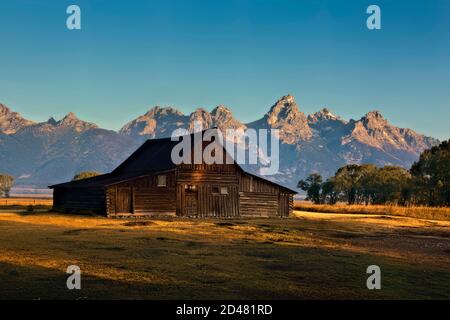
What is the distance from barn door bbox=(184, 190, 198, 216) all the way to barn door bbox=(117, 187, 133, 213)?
556 cm

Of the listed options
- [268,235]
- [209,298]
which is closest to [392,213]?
[268,235]

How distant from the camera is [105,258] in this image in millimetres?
20562

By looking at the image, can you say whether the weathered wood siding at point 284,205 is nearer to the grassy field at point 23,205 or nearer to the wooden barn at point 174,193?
the wooden barn at point 174,193

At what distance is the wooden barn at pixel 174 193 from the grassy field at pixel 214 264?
612 inches

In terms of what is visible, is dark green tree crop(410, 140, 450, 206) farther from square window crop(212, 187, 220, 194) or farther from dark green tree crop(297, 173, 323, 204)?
square window crop(212, 187, 220, 194)

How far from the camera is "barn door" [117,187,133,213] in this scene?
159ft

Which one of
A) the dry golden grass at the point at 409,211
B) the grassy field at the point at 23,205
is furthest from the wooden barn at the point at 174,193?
the dry golden grass at the point at 409,211

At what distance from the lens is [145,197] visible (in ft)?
164

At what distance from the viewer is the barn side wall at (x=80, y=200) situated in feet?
160

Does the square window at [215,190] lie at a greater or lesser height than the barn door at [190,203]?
greater

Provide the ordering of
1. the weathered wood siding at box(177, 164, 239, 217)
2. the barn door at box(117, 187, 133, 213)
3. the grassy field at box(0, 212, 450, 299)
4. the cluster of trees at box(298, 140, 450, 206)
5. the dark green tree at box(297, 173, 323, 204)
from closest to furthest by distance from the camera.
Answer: the grassy field at box(0, 212, 450, 299) < the barn door at box(117, 187, 133, 213) < the weathered wood siding at box(177, 164, 239, 217) < the cluster of trees at box(298, 140, 450, 206) < the dark green tree at box(297, 173, 323, 204)

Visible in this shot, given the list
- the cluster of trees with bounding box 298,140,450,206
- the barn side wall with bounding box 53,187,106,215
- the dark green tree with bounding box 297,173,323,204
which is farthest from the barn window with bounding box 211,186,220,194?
the dark green tree with bounding box 297,173,323,204
